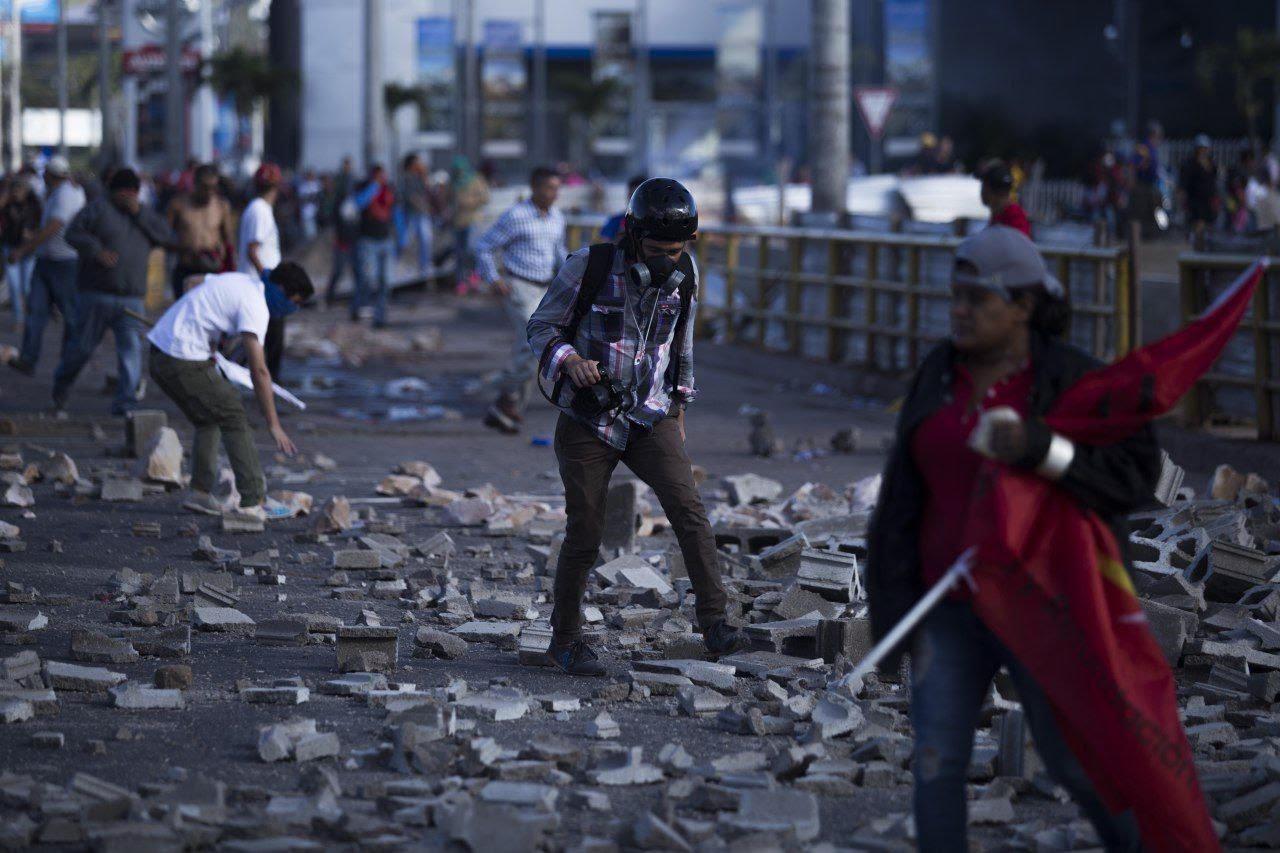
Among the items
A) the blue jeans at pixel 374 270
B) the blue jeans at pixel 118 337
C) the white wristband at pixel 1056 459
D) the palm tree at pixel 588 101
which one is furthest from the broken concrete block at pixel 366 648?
the palm tree at pixel 588 101

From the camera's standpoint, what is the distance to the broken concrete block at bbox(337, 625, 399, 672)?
7023mm

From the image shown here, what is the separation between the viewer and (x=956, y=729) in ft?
13.3

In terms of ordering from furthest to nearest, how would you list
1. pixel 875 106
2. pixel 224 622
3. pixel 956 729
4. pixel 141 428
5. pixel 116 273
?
pixel 875 106, pixel 116 273, pixel 141 428, pixel 224 622, pixel 956 729

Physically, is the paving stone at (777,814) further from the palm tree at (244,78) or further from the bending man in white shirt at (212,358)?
the palm tree at (244,78)

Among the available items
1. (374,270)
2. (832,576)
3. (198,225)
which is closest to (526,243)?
(198,225)

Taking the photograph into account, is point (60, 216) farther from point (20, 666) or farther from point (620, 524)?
point (20, 666)

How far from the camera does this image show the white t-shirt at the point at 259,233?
590 inches

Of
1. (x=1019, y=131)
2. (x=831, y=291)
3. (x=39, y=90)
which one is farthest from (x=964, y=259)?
(x=39, y=90)

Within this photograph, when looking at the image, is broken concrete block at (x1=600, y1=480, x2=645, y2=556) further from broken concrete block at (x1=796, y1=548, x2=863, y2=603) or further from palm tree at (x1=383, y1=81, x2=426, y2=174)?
palm tree at (x1=383, y1=81, x2=426, y2=174)

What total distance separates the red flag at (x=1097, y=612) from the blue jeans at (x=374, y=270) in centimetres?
2042

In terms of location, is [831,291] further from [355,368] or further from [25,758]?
[25,758]

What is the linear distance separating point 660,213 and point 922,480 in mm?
2661

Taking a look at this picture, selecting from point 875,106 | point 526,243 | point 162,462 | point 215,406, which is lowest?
point 162,462

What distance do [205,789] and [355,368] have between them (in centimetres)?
1512
